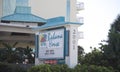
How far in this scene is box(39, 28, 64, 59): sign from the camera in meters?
23.9

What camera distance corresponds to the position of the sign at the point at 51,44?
2394 centimetres

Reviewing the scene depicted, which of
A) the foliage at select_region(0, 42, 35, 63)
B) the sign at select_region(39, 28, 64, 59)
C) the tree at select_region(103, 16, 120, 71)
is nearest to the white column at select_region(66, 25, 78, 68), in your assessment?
the sign at select_region(39, 28, 64, 59)

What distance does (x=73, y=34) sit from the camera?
76.5ft

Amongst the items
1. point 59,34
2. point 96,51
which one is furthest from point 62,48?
point 96,51

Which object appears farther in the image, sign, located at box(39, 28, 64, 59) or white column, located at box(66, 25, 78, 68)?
sign, located at box(39, 28, 64, 59)

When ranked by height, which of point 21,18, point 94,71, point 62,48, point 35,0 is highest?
point 35,0

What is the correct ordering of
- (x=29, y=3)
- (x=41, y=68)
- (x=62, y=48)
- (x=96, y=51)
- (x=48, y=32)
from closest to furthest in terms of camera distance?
(x=41, y=68), (x=62, y=48), (x=48, y=32), (x=96, y=51), (x=29, y=3)

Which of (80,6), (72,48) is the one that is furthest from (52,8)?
(72,48)

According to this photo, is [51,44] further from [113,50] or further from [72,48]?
[113,50]

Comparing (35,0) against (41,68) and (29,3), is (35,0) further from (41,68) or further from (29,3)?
(41,68)

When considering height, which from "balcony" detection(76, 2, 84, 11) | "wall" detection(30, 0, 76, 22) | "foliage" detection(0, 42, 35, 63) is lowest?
"foliage" detection(0, 42, 35, 63)

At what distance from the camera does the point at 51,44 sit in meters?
24.8

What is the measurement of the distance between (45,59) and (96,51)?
13.4 ft

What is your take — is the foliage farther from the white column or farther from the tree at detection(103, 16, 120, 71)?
the white column
